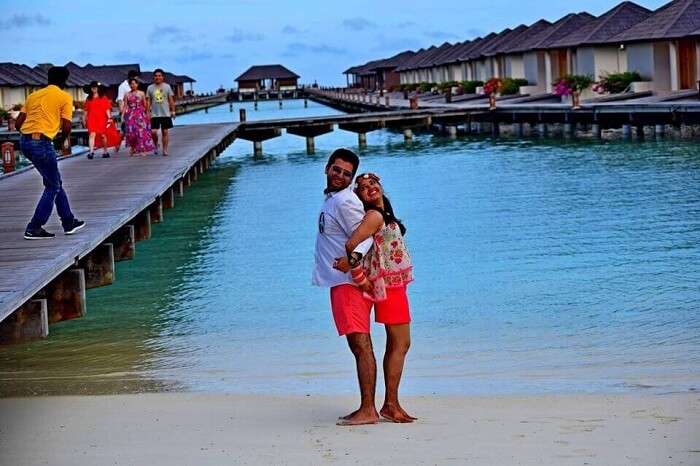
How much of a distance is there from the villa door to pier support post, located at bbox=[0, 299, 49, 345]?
34.8 m

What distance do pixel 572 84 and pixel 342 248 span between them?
40.7 m

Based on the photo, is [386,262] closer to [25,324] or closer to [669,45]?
[25,324]

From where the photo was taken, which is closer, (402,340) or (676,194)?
(402,340)

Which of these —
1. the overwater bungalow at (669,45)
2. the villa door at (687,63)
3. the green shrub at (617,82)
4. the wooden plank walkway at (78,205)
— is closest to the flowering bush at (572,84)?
the green shrub at (617,82)

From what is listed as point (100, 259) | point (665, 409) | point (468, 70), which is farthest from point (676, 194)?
point (468, 70)

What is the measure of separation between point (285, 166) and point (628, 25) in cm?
1562

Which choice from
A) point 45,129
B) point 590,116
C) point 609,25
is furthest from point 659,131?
point 45,129

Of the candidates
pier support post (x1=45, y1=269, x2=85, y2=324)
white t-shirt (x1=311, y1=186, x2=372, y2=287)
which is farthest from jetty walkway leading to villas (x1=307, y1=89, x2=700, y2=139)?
white t-shirt (x1=311, y1=186, x2=372, y2=287)

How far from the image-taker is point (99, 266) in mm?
13773

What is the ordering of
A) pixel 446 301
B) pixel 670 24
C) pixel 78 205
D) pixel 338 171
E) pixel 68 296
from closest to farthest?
pixel 338 171
pixel 68 296
pixel 446 301
pixel 78 205
pixel 670 24

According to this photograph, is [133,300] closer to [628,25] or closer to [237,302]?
[237,302]

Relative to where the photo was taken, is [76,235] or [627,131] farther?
[627,131]

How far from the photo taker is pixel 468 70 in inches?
3012

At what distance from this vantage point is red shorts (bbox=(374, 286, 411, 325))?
787 cm
